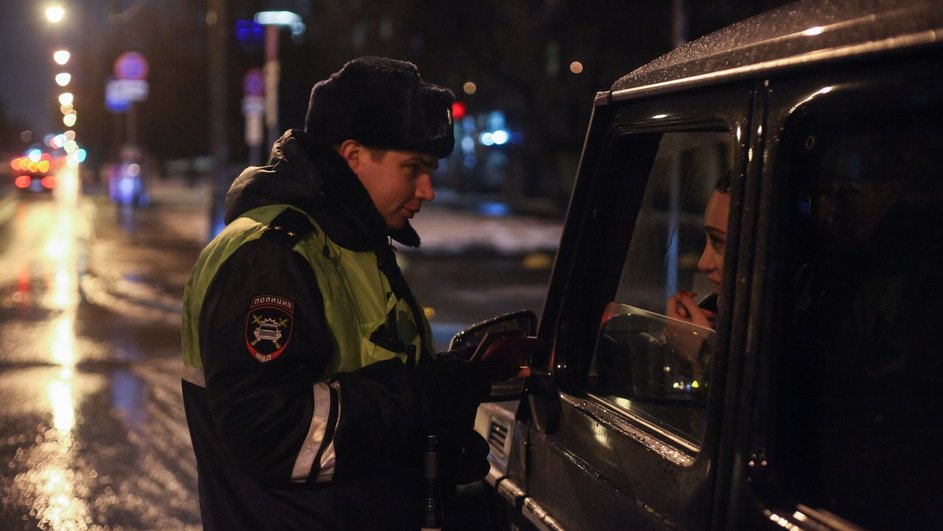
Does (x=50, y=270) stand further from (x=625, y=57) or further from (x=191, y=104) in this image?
(x=191, y=104)

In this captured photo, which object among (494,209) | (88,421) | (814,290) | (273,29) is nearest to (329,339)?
(814,290)

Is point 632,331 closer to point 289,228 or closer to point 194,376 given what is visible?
point 289,228

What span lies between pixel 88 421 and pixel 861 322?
691cm

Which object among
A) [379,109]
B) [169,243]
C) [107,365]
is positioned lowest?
[169,243]

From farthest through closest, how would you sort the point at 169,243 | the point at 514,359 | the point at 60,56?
1. the point at 60,56
2. the point at 169,243
3. the point at 514,359

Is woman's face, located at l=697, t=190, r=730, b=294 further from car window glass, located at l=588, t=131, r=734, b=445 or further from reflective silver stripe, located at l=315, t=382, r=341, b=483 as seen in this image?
reflective silver stripe, located at l=315, t=382, r=341, b=483

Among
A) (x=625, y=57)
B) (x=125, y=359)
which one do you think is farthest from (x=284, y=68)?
(x=125, y=359)

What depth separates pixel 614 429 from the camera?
2330 mm

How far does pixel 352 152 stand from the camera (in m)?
2.37

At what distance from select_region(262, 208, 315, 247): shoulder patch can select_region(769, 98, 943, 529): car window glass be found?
91 cm

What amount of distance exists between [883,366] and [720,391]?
264 mm

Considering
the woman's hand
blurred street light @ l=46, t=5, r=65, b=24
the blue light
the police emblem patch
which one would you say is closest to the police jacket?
the police emblem patch

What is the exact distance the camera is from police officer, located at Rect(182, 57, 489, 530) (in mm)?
2129

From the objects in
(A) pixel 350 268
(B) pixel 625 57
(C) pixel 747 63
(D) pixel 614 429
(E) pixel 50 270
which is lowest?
(E) pixel 50 270
